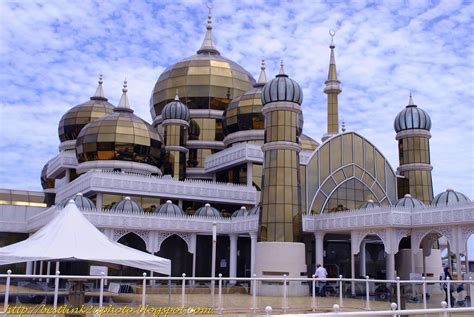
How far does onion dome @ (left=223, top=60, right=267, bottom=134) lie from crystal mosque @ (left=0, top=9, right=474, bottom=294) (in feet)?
0.24

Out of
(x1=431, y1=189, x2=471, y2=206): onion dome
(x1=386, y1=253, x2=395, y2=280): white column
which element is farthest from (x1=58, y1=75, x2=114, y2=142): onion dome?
(x1=431, y1=189, x2=471, y2=206): onion dome

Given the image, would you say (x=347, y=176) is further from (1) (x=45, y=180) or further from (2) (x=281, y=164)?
(1) (x=45, y=180)

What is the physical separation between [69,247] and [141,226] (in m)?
16.5

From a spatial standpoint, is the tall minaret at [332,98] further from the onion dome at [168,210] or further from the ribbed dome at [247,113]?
the onion dome at [168,210]

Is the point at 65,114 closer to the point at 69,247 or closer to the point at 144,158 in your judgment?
the point at 144,158

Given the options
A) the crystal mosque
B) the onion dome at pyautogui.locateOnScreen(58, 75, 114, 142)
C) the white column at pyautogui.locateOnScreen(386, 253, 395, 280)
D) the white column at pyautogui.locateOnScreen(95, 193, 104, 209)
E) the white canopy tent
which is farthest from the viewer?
the onion dome at pyautogui.locateOnScreen(58, 75, 114, 142)

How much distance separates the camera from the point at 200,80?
45.0 metres

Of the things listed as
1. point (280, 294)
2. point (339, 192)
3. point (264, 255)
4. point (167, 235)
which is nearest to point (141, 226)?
point (167, 235)

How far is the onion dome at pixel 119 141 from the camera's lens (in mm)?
36531

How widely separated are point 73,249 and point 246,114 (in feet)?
83.6

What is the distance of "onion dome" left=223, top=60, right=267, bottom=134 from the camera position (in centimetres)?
3941

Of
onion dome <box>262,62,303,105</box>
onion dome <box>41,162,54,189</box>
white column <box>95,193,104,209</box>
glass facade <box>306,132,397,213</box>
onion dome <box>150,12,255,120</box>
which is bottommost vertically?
white column <box>95,193,104,209</box>

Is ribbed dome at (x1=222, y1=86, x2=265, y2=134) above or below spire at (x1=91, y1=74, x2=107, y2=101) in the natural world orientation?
below

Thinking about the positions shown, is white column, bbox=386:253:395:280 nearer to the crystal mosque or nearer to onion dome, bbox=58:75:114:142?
the crystal mosque
